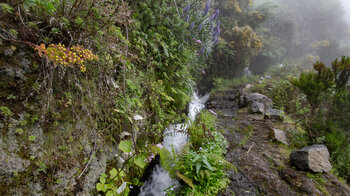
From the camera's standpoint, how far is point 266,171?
262 centimetres

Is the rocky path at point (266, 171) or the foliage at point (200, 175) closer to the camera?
the foliage at point (200, 175)

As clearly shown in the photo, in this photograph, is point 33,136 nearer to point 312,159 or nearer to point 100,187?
point 100,187

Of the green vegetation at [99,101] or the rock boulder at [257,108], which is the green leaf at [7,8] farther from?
the rock boulder at [257,108]

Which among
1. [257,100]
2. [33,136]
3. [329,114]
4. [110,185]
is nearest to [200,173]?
[110,185]

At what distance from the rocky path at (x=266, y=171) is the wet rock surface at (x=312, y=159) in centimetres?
9

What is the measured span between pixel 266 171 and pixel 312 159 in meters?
0.78

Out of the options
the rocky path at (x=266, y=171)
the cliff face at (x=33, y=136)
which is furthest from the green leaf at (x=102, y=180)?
the rocky path at (x=266, y=171)

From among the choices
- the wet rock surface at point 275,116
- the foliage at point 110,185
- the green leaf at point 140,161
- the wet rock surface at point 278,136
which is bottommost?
the wet rock surface at point 275,116

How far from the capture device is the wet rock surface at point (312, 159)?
255 cm

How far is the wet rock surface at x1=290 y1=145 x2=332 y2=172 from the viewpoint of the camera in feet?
8.38

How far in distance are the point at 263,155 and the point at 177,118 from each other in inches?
72.6

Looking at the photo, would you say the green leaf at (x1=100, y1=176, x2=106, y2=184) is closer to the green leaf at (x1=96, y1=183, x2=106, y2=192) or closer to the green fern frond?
the green leaf at (x1=96, y1=183, x2=106, y2=192)

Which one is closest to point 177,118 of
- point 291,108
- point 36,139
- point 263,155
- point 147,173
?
point 147,173

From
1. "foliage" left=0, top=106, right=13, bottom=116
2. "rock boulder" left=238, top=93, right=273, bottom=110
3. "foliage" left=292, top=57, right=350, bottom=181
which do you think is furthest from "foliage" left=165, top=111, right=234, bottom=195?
"rock boulder" left=238, top=93, right=273, bottom=110
